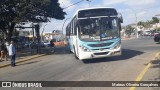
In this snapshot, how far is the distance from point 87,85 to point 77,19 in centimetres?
880

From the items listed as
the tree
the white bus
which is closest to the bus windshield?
the white bus

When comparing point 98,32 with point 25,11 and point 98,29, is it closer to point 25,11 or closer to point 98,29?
point 98,29

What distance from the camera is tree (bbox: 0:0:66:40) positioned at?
3372cm

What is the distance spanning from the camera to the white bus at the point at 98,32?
19.4 meters

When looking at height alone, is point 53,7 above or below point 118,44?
above

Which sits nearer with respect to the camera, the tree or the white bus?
the white bus

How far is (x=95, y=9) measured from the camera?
20.0 meters

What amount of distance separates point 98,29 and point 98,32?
18cm

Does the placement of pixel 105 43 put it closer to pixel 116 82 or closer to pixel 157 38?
pixel 116 82

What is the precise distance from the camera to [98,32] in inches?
772

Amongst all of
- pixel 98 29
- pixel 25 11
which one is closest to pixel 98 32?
pixel 98 29

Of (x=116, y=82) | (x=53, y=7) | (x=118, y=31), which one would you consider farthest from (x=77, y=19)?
(x=53, y=7)

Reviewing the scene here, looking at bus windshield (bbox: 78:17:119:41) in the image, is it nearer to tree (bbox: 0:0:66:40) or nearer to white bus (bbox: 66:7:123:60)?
white bus (bbox: 66:7:123:60)

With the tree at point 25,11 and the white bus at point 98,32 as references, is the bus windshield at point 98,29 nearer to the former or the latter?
the white bus at point 98,32
